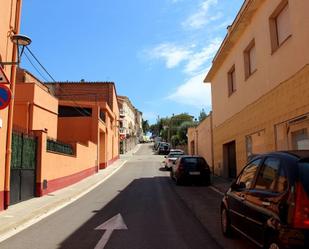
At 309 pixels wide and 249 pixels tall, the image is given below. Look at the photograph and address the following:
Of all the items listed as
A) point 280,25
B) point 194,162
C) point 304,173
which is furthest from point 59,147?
point 304,173

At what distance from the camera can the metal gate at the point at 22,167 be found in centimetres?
1351

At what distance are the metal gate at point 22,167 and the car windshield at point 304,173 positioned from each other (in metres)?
10.3

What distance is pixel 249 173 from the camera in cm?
709

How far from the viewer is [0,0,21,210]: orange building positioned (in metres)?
12.1

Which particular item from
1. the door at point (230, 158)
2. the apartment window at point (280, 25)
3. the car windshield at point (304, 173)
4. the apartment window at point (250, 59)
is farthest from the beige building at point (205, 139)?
the car windshield at point (304, 173)

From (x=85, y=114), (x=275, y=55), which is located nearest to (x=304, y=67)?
(x=275, y=55)

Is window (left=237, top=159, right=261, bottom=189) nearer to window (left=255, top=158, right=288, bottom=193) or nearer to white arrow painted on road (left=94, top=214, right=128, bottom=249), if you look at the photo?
window (left=255, top=158, right=288, bottom=193)

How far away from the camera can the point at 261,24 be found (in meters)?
15.8

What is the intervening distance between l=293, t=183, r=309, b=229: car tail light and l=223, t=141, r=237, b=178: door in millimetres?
17071

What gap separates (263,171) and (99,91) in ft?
136

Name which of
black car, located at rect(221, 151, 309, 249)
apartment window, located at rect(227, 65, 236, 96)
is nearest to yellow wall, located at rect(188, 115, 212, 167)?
apartment window, located at rect(227, 65, 236, 96)

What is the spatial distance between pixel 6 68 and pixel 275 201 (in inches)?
390

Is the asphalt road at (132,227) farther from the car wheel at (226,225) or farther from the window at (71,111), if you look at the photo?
the window at (71,111)

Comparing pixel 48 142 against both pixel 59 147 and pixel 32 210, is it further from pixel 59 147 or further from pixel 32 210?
pixel 32 210
